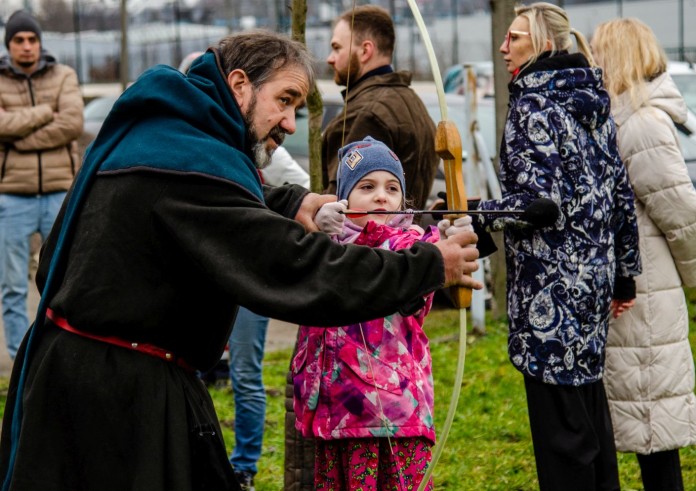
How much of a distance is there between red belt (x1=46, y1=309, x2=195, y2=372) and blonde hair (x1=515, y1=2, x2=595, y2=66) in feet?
6.46

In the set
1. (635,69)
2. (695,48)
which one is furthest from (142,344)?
(695,48)

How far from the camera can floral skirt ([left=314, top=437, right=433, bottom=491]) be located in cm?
351

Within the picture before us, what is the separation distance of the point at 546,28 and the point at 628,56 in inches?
23.5

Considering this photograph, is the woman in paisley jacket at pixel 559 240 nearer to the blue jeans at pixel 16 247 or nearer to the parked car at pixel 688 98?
the blue jeans at pixel 16 247

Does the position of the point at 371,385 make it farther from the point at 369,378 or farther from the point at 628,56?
the point at 628,56

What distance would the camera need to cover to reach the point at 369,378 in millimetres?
3451

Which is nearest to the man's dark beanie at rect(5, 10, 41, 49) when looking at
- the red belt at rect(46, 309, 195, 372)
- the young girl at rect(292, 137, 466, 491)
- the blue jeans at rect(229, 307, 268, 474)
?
the blue jeans at rect(229, 307, 268, 474)

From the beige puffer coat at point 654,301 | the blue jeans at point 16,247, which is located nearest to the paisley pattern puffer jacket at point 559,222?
the beige puffer coat at point 654,301

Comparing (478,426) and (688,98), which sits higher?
(688,98)

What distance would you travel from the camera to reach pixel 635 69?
14.7 feet

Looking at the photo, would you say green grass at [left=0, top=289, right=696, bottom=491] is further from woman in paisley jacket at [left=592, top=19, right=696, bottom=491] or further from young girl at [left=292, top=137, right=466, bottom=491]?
young girl at [left=292, top=137, right=466, bottom=491]

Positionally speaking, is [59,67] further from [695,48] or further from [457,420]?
[695,48]

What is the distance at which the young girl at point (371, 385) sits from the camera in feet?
11.3

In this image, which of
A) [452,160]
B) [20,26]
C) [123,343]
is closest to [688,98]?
[20,26]
